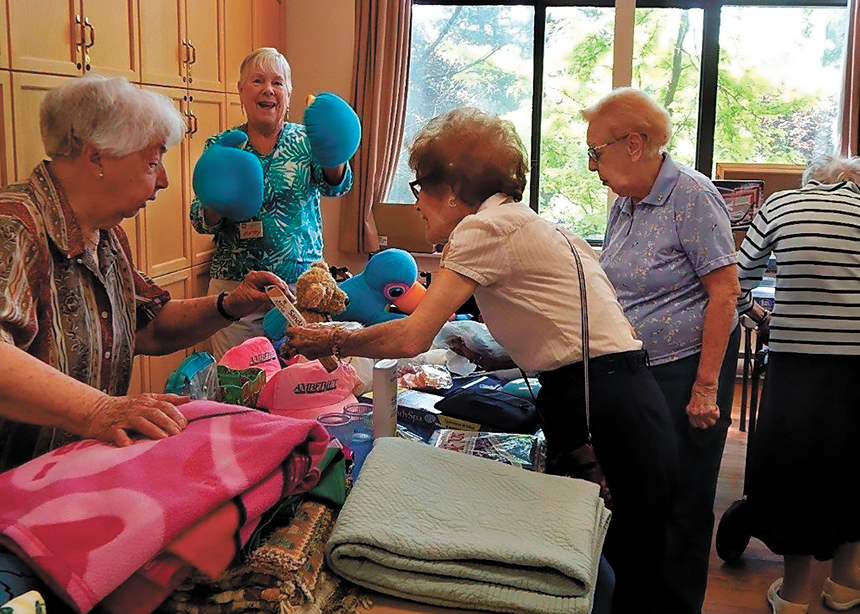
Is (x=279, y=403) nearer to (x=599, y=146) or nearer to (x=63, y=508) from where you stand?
(x=63, y=508)

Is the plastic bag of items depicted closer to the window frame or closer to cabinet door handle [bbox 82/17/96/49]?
cabinet door handle [bbox 82/17/96/49]

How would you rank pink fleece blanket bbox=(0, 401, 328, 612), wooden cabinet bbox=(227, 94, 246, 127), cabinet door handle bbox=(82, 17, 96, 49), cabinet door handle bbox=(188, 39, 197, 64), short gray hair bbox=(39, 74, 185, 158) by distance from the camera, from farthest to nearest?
wooden cabinet bbox=(227, 94, 246, 127) → cabinet door handle bbox=(188, 39, 197, 64) → cabinet door handle bbox=(82, 17, 96, 49) → short gray hair bbox=(39, 74, 185, 158) → pink fleece blanket bbox=(0, 401, 328, 612)

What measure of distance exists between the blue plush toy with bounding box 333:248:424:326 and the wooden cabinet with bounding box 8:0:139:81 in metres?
1.15

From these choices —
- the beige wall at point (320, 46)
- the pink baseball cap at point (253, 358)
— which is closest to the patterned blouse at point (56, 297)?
the pink baseball cap at point (253, 358)

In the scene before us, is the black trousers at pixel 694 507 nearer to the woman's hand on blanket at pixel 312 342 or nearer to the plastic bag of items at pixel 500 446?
the plastic bag of items at pixel 500 446

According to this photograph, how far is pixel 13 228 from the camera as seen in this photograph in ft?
3.74

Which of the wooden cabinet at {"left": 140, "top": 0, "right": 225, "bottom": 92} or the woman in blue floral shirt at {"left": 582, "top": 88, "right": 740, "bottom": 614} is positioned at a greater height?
the wooden cabinet at {"left": 140, "top": 0, "right": 225, "bottom": 92}

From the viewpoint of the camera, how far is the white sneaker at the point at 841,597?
262 cm

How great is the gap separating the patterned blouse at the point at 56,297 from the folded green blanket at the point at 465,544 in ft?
1.65

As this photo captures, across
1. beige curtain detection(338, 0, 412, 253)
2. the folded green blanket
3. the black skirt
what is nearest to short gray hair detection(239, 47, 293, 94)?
the black skirt

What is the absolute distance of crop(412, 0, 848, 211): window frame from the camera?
5.00 metres

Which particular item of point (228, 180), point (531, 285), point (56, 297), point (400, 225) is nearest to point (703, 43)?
point (400, 225)

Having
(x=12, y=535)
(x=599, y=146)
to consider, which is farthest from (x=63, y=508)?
(x=599, y=146)

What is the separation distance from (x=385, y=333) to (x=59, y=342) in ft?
1.69
